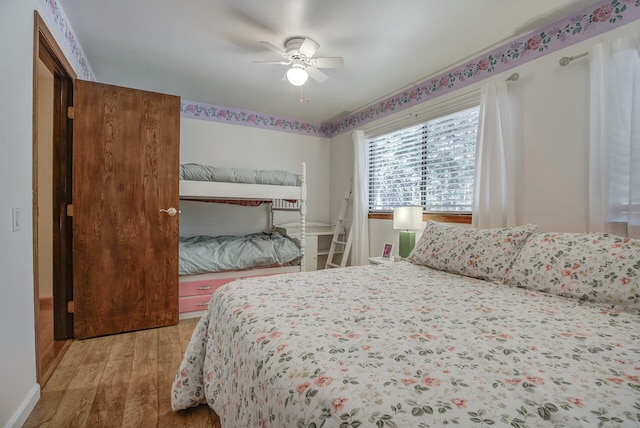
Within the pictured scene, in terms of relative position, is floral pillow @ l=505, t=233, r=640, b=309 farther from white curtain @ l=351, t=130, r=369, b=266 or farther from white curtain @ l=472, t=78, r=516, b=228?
white curtain @ l=351, t=130, r=369, b=266

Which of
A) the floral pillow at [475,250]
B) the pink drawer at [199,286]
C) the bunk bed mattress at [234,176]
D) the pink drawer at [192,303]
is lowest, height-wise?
the pink drawer at [192,303]

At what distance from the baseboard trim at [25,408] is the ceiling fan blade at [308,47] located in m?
2.65

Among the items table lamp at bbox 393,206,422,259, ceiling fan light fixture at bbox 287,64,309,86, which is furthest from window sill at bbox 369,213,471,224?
ceiling fan light fixture at bbox 287,64,309,86

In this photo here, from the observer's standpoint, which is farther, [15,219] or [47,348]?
[47,348]

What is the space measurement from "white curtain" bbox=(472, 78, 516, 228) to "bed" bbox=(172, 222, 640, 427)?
1.48ft

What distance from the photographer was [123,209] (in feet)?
7.87

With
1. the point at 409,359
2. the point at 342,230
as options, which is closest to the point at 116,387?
the point at 409,359

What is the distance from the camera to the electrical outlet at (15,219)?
1345mm

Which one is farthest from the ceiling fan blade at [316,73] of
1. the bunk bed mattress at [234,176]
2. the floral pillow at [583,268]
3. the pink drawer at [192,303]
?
the pink drawer at [192,303]

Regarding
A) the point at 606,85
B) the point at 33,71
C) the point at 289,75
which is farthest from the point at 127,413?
A: the point at 606,85

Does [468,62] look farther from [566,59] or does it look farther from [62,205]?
[62,205]

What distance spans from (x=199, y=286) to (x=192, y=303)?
0.54 feet

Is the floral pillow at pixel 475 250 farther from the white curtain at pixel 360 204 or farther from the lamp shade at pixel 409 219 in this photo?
the white curtain at pixel 360 204

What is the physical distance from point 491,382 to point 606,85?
2035 mm
